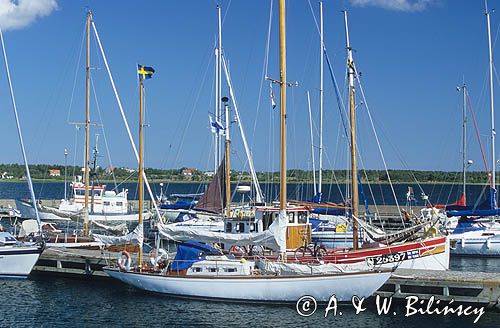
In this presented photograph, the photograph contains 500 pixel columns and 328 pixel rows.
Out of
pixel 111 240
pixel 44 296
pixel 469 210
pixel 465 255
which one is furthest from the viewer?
pixel 469 210

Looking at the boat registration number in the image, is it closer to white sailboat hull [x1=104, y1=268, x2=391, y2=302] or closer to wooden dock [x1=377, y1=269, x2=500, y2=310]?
wooden dock [x1=377, y1=269, x2=500, y2=310]

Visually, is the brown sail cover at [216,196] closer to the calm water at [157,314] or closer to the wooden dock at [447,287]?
the calm water at [157,314]

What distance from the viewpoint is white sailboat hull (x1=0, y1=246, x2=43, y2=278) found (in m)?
32.9

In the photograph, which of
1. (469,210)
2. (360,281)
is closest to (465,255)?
(469,210)

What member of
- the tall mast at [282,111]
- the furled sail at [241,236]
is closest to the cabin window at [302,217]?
A: the furled sail at [241,236]

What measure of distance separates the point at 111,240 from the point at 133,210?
42.9 meters

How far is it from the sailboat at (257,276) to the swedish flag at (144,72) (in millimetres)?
6513

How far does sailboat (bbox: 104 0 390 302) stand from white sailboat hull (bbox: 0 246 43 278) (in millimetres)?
5571

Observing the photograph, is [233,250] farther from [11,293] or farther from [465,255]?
[465,255]

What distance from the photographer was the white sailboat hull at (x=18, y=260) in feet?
108

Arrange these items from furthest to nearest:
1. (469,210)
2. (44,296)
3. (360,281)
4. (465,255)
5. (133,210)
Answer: (133,210) → (469,210) → (465,255) → (44,296) → (360,281)

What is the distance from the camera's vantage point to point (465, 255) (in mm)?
45688

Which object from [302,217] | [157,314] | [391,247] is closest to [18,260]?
[157,314]

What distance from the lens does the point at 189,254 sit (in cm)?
2894
